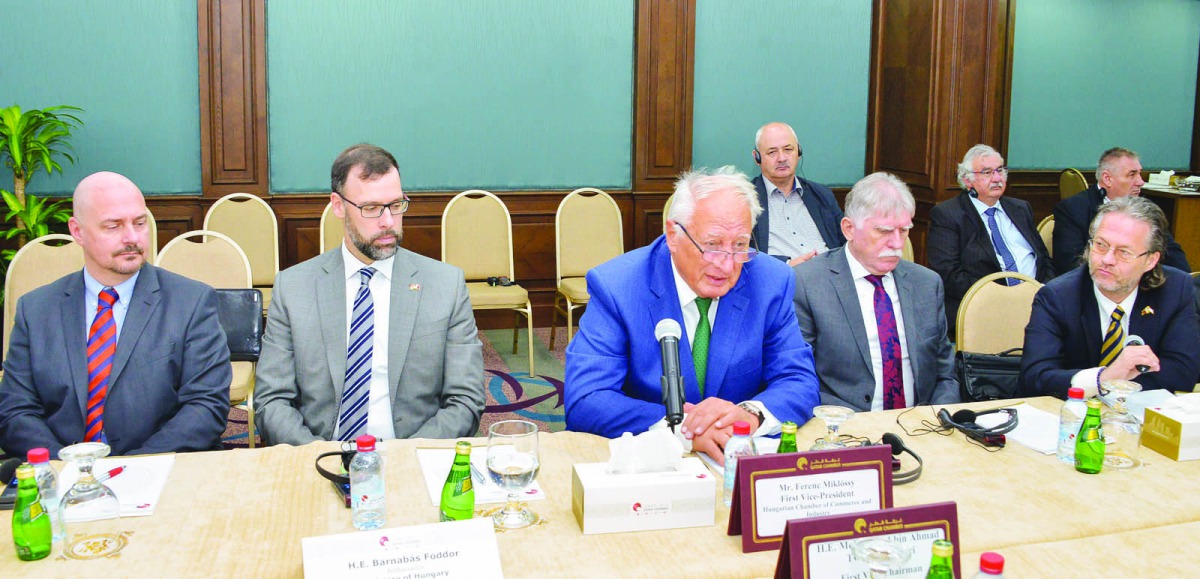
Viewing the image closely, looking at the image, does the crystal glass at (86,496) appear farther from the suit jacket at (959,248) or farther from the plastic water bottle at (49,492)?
the suit jacket at (959,248)

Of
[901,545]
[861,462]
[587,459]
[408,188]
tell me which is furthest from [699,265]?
[408,188]

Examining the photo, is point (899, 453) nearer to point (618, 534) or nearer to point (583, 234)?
point (618, 534)

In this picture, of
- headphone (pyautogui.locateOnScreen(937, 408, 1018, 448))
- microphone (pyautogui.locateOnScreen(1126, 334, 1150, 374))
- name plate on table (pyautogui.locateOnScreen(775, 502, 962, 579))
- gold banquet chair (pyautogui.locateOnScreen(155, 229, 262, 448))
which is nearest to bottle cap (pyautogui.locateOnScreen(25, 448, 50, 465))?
name plate on table (pyautogui.locateOnScreen(775, 502, 962, 579))

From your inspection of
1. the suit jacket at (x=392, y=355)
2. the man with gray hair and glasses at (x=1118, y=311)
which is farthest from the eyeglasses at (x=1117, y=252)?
the suit jacket at (x=392, y=355)

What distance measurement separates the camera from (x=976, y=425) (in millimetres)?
2600

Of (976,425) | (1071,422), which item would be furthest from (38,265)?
(1071,422)

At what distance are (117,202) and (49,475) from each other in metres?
1.19

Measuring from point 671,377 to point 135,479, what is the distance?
45.9 inches

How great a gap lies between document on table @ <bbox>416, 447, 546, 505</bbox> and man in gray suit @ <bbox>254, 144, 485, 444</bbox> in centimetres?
54

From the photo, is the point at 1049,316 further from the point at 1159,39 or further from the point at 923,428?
the point at 1159,39

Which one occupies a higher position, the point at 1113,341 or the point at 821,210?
the point at 821,210

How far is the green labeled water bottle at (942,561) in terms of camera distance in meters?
1.45

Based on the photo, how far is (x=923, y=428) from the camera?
105 inches

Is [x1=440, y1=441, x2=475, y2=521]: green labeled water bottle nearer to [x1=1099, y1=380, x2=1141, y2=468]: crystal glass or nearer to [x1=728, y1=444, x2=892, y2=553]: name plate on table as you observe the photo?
[x1=728, y1=444, x2=892, y2=553]: name plate on table
